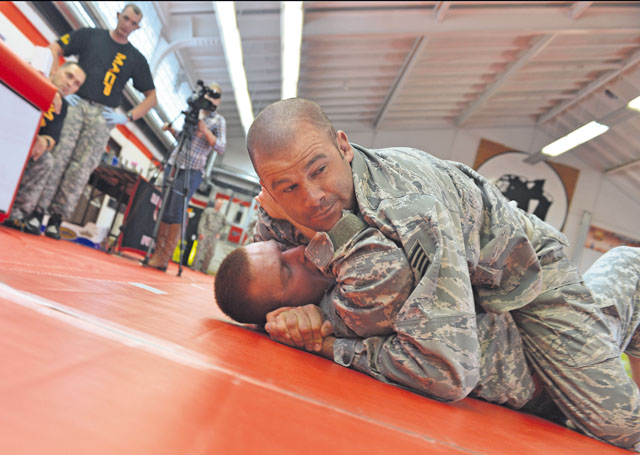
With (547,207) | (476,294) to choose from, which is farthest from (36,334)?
(547,207)

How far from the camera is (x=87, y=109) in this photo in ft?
12.1

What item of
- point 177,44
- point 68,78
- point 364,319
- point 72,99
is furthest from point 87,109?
point 177,44

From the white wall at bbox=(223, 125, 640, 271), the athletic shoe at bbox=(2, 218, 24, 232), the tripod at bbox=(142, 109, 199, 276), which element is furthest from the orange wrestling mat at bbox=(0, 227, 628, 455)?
the white wall at bbox=(223, 125, 640, 271)

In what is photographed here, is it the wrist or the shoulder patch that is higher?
the shoulder patch

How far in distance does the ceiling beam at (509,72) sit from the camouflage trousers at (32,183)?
7414 millimetres

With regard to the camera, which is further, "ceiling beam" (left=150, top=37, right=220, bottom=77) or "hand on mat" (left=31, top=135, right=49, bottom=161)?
"ceiling beam" (left=150, top=37, right=220, bottom=77)

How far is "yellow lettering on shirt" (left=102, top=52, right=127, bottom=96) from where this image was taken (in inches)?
152

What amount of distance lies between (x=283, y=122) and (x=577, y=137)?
9259 mm

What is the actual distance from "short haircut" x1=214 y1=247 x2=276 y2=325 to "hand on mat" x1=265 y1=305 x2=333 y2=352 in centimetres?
16

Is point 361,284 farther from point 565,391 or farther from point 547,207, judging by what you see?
point 547,207

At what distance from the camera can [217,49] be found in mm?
8117

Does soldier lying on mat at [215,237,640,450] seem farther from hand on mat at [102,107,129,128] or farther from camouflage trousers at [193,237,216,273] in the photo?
camouflage trousers at [193,237,216,273]

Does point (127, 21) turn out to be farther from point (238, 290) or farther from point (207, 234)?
point (207, 234)

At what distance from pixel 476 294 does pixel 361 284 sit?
437 millimetres
